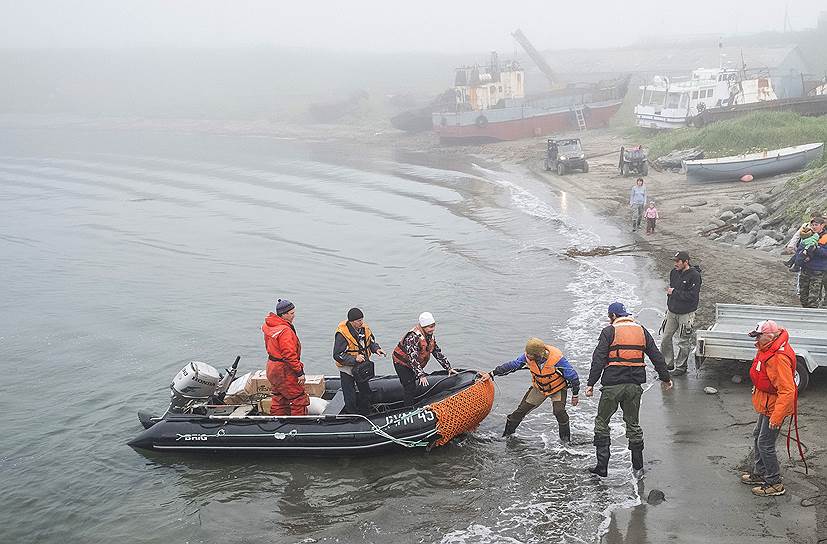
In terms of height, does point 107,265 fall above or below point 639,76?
below

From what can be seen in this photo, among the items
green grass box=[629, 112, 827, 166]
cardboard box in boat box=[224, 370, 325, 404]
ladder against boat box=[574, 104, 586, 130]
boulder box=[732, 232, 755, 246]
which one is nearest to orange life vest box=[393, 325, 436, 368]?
cardboard box in boat box=[224, 370, 325, 404]

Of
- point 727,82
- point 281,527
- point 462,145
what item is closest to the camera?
point 281,527

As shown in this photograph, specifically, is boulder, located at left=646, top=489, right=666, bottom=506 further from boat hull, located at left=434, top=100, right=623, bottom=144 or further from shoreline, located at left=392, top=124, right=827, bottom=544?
boat hull, located at left=434, top=100, right=623, bottom=144

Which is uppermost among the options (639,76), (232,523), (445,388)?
(639,76)

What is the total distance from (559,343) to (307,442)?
5.34 m

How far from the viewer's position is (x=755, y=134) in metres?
24.8

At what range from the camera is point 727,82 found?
33.1m

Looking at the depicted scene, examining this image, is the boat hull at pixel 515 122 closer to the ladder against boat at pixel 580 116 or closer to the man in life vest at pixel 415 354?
the ladder against boat at pixel 580 116

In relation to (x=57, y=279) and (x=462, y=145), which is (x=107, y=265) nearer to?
(x=57, y=279)

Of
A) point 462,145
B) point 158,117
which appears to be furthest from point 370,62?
point 462,145

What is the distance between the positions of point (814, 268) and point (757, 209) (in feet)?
24.4

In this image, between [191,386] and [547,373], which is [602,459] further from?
[191,386]

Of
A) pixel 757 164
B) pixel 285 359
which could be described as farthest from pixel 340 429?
pixel 757 164

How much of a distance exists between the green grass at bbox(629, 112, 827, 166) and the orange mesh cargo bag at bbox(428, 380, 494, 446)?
18823 millimetres
